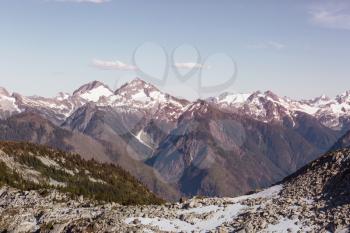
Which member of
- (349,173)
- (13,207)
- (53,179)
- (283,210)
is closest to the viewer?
(283,210)

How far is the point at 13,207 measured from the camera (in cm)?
9731

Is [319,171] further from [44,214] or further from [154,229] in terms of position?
[44,214]

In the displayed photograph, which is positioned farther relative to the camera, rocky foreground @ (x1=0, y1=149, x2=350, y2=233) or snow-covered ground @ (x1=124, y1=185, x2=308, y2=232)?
snow-covered ground @ (x1=124, y1=185, x2=308, y2=232)

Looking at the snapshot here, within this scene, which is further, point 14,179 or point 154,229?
point 14,179

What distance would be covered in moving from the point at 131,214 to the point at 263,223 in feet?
66.9

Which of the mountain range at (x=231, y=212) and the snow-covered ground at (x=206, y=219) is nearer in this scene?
the mountain range at (x=231, y=212)

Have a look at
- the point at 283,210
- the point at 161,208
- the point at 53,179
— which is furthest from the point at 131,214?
the point at 53,179

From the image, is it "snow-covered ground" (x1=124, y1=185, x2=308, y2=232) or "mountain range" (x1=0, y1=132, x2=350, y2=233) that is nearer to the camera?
"mountain range" (x1=0, y1=132, x2=350, y2=233)

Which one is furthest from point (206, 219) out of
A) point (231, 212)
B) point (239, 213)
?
point (239, 213)

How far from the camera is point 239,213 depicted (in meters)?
75.2

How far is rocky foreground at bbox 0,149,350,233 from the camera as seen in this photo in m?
66.7

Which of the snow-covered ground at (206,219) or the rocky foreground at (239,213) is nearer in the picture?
the rocky foreground at (239,213)

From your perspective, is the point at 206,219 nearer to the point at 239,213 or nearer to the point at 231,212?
the point at 231,212

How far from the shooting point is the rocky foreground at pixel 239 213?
219ft
